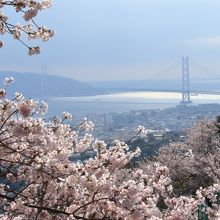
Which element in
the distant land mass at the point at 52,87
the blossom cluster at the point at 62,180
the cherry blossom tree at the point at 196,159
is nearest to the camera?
the blossom cluster at the point at 62,180

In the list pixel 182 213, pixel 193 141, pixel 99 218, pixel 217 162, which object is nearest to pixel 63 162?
pixel 99 218

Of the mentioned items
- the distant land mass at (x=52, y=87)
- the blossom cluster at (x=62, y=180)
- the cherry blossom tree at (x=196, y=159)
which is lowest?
the cherry blossom tree at (x=196, y=159)

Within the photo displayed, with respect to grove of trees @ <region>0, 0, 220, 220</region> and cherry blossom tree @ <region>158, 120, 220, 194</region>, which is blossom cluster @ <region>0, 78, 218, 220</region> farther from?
cherry blossom tree @ <region>158, 120, 220, 194</region>

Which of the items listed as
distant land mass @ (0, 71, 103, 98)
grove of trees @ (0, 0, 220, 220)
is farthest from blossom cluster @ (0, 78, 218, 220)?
distant land mass @ (0, 71, 103, 98)

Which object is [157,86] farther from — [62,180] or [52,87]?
[62,180]

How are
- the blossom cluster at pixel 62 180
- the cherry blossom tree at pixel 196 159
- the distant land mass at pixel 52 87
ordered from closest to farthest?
the blossom cluster at pixel 62 180 → the cherry blossom tree at pixel 196 159 → the distant land mass at pixel 52 87

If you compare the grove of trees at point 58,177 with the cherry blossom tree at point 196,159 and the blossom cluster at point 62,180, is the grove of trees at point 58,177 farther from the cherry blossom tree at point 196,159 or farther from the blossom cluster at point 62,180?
the cherry blossom tree at point 196,159

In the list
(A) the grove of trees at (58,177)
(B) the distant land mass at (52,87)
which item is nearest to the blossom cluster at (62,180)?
(A) the grove of trees at (58,177)

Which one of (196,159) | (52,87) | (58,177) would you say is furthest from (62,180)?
(52,87)

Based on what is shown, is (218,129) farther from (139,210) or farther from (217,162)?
(139,210)
